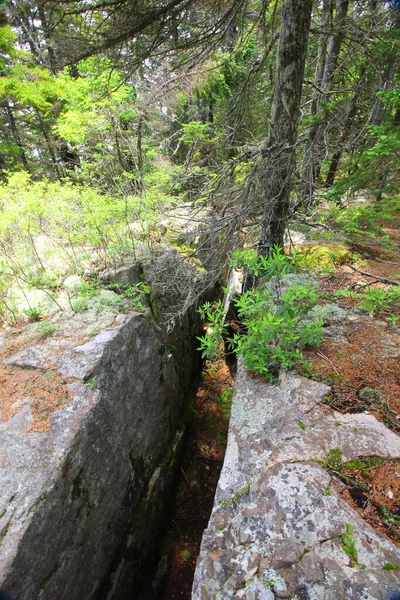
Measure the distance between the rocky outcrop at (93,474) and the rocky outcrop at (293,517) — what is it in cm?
146

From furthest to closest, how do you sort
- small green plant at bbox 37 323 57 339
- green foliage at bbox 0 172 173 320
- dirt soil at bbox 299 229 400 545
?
green foliage at bbox 0 172 173 320 → small green plant at bbox 37 323 57 339 → dirt soil at bbox 299 229 400 545

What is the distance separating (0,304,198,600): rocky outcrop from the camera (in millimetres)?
2426

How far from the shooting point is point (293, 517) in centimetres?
192

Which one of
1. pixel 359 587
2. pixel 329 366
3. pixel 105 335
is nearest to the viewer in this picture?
pixel 359 587

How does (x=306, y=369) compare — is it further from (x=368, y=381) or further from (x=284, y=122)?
(x=284, y=122)

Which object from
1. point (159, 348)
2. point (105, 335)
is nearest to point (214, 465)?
Result: point (159, 348)

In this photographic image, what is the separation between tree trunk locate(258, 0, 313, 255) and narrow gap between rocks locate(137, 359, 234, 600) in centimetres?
404

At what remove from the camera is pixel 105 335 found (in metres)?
3.88

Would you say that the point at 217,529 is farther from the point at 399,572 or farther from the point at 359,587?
the point at 399,572

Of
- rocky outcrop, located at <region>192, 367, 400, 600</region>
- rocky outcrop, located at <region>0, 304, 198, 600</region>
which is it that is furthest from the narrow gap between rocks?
rocky outcrop, located at <region>192, 367, 400, 600</region>

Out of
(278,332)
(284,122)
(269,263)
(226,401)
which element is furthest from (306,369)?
(226,401)

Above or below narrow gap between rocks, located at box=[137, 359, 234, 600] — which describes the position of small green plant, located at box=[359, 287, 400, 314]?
above

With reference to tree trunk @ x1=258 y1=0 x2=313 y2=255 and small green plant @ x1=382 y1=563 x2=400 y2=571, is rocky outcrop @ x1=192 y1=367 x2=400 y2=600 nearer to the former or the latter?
small green plant @ x1=382 y1=563 x2=400 y2=571

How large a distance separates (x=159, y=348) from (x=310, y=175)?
3.61m
